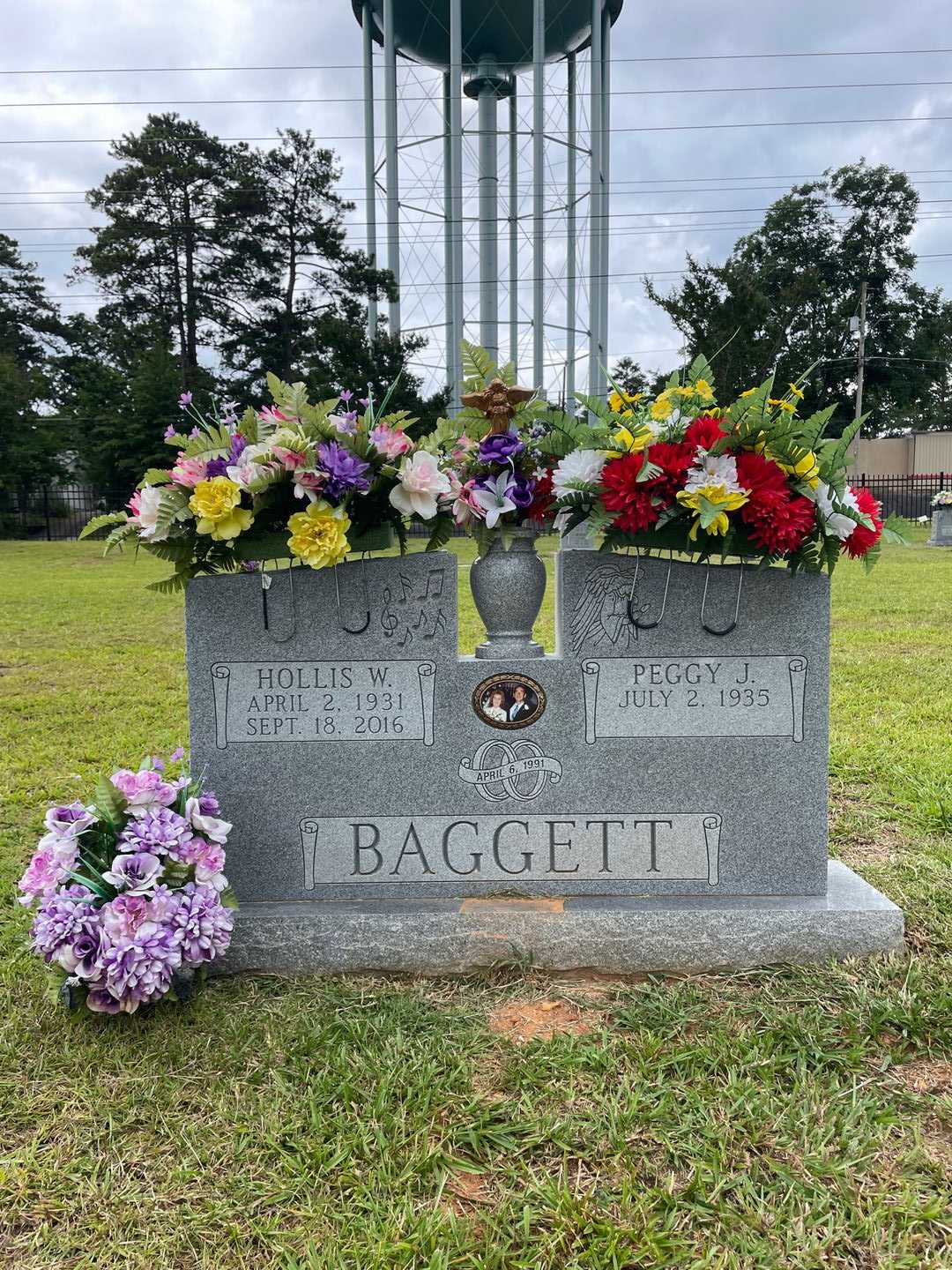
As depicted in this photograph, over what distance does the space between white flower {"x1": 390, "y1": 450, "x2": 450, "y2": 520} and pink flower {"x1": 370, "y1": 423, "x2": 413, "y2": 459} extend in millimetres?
35

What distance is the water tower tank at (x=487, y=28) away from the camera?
22.0 metres

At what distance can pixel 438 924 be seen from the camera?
8.80 feet

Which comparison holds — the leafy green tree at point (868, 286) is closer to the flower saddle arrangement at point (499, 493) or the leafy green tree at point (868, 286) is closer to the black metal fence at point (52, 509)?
the black metal fence at point (52, 509)

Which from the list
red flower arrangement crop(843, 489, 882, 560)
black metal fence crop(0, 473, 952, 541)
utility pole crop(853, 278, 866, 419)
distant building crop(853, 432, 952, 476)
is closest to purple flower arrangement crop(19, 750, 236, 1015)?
red flower arrangement crop(843, 489, 882, 560)

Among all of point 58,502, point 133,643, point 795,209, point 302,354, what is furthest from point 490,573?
point 795,209

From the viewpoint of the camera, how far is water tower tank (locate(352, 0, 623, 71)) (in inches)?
866

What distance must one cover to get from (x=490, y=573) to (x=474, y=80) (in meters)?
24.4

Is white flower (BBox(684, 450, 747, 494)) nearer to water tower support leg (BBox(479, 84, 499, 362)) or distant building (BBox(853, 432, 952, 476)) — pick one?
water tower support leg (BBox(479, 84, 499, 362))

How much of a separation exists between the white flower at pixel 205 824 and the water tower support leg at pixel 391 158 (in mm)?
22343

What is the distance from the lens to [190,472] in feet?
8.61

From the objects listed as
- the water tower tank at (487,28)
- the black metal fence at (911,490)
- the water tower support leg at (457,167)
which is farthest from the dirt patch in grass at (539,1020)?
the black metal fence at (911,490)

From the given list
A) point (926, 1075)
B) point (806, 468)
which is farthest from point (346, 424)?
point (926, 1075)

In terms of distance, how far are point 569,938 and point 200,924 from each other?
3.31 ft

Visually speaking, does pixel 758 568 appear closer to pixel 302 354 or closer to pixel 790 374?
pixel 302 354
